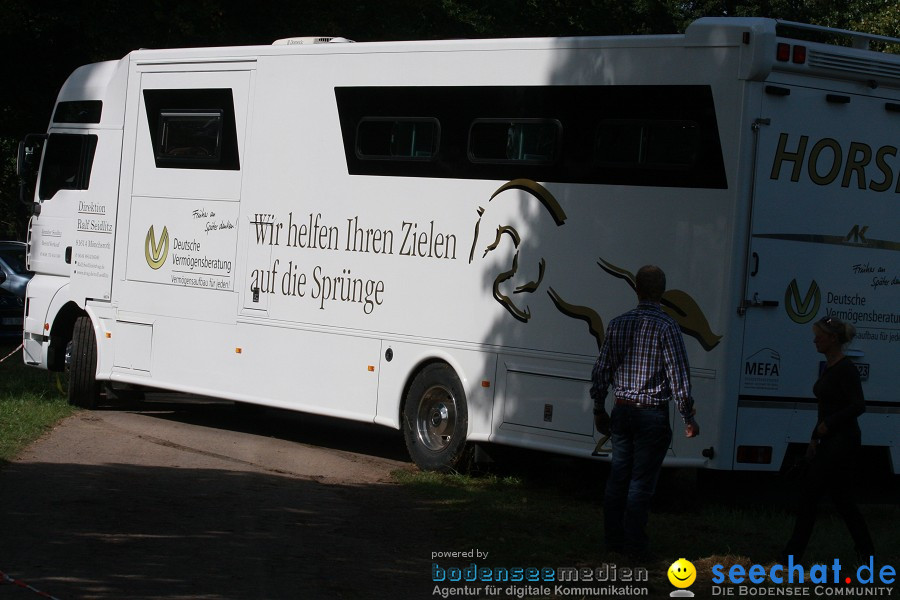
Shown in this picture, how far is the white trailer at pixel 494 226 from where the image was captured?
8750mm

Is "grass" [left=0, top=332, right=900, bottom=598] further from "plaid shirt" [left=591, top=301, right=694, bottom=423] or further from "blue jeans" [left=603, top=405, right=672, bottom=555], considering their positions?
"plaid shirt" [left=591, top=301, right=694, bottom=423]

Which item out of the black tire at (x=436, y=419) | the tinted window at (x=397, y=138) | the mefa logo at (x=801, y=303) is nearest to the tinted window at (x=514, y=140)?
the tinted window at (x=397, y=138)

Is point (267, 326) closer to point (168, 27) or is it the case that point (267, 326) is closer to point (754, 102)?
point (754, 102)

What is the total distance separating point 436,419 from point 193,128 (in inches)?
168

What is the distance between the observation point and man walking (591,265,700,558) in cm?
715

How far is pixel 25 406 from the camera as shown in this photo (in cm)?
1275

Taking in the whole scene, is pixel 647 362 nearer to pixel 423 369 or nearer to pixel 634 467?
pixel 634 467

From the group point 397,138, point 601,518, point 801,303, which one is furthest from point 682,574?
point 397,138

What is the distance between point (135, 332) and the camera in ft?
42.4

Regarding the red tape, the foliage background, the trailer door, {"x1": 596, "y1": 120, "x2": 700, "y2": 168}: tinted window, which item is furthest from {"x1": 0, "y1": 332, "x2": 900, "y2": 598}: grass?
the foliage background

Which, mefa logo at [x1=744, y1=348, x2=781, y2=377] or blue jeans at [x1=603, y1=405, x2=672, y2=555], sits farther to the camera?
mefa logo at [x1=744, y1=348, x2=781, y2=377]

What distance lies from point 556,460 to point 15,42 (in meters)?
15.6

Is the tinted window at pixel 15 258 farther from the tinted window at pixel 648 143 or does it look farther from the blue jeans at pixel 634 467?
the blue jeans at pixel 634 467

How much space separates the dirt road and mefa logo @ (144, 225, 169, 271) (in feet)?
5.87
